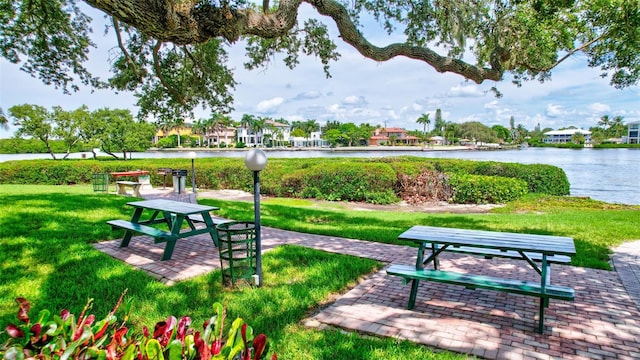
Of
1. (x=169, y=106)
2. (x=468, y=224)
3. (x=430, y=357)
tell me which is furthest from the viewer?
(x=169, y=106)

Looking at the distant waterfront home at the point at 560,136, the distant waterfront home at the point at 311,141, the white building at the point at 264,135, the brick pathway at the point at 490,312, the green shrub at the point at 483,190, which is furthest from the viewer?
the distant waterfront home at the point at 560,136

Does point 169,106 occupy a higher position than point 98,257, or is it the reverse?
point 169,106

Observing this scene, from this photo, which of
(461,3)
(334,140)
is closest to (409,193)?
(461,3)

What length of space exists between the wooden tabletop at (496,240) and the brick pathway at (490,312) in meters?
0.71

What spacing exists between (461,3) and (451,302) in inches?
250

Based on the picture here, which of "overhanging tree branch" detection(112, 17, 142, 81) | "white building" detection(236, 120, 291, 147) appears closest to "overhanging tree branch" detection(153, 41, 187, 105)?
"overhanging tree branch" detection(112, 17, 142, 81)

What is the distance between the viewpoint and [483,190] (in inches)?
601

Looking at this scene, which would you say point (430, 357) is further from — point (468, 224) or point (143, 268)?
point (468, 224)

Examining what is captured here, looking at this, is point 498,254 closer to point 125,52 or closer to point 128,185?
point 125,52

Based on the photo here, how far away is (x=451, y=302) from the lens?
4.25m

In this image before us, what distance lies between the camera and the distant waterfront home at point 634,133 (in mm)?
104500

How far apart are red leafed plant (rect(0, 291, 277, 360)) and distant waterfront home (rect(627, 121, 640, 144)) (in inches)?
5241

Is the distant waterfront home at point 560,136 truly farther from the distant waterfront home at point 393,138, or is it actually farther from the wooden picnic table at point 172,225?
the wooden picnic table at point 172,225

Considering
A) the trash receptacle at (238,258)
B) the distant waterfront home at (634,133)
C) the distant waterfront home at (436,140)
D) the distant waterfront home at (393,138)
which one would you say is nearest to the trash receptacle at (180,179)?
the trash receptacle at (238,258)
